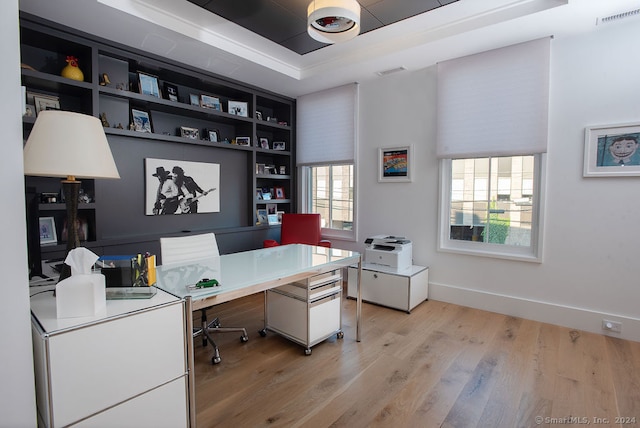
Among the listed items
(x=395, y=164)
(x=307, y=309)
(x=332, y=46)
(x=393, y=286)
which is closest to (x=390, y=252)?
(x=393, y=286)

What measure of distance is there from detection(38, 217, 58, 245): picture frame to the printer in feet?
10.3

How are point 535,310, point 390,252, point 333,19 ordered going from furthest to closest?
point 390,252 < point 535,310 < point 333,19

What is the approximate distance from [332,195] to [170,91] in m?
2.48

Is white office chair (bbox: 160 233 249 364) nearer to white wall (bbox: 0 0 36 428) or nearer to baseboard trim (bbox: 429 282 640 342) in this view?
white wall (bbox: 0 0 36 428)

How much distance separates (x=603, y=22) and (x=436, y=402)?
131 inches

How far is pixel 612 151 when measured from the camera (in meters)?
2.79

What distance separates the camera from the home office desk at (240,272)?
164 cm

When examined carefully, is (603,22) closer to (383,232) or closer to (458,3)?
(458,3)

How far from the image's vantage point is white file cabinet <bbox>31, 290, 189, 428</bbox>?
1.21m

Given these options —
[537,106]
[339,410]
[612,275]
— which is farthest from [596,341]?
[339,410]

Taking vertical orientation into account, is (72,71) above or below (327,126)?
above

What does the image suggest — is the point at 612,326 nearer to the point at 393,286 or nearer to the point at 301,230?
the point at 393,286

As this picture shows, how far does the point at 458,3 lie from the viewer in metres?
2.69

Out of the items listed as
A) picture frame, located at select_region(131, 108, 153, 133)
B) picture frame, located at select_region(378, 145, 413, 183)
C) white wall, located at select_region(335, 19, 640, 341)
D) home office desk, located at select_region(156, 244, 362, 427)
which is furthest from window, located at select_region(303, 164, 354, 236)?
picture frame, located at select_region(131, 108, 153, 133)
